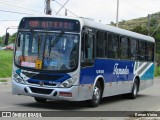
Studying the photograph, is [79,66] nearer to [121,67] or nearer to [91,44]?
[91,44]

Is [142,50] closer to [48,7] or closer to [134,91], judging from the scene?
[134,91]

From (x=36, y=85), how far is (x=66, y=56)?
1301 mm

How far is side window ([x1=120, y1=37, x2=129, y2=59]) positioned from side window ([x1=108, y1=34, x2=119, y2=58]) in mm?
665

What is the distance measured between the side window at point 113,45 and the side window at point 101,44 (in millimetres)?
643

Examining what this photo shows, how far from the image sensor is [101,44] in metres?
17.1

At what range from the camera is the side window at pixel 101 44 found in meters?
16.8

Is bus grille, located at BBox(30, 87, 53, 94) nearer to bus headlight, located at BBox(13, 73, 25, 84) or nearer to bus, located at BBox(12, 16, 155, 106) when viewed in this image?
bus, located at BBox(12, 16, 155, 106)

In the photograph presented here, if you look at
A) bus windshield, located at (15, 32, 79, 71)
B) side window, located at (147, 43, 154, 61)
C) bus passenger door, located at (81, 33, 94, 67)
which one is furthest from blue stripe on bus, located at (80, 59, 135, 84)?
side window, located at (147, 43, 154, 61)

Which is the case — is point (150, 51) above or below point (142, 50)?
below

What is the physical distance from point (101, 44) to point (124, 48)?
9.75 ft

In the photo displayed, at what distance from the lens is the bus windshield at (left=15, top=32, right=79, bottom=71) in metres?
15.2

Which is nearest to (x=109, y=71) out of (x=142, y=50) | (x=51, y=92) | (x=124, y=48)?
(x=124, y=48)

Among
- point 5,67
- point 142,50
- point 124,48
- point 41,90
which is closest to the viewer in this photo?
point 41,90

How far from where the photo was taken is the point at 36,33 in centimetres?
1564
